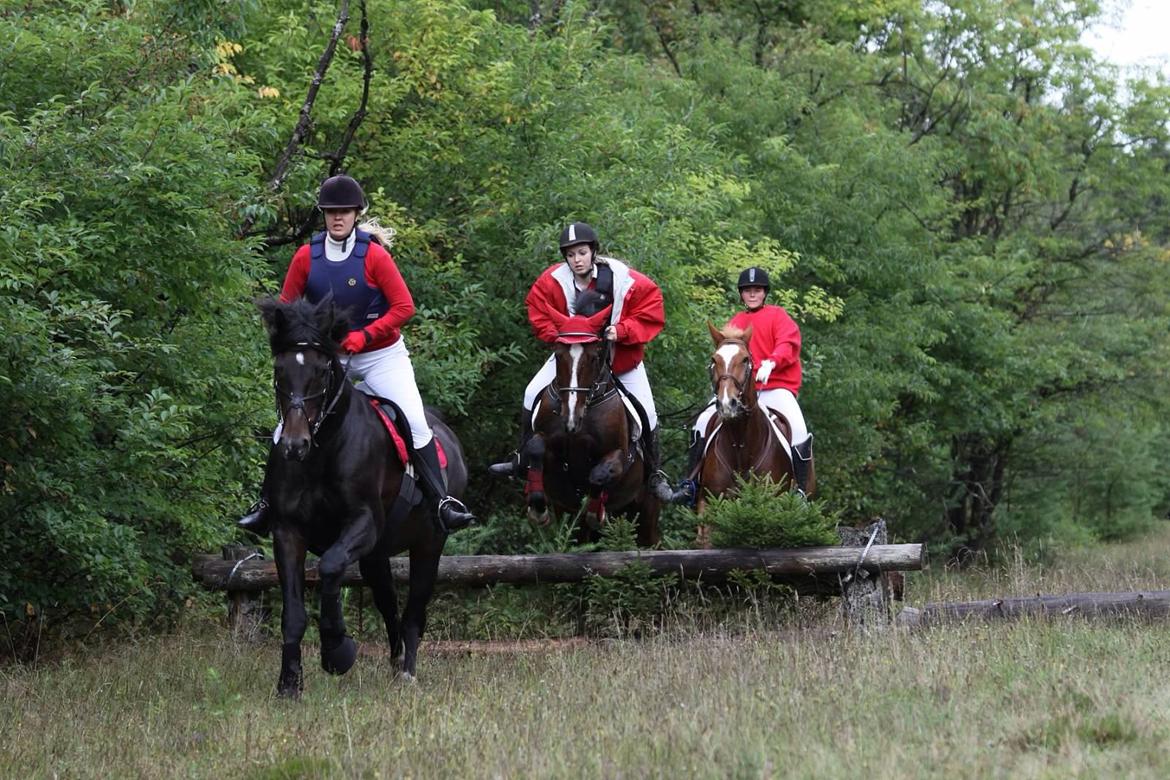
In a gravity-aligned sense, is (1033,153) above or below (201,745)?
above

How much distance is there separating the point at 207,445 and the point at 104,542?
1.77 metres

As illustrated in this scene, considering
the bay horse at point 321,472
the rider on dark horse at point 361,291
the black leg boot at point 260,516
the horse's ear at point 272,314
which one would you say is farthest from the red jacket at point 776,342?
the horse's ear at point 272,314

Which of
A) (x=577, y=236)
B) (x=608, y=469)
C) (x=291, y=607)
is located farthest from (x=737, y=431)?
(x=291, y=607)

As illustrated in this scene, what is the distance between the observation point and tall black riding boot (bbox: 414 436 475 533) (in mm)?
10594

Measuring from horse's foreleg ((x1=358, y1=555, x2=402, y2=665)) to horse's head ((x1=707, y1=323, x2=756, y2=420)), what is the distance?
3959 millimetres

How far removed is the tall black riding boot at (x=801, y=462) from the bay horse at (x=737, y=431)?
0.23 feet

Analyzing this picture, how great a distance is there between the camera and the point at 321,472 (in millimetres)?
9422

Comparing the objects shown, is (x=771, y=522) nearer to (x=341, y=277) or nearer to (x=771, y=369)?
(x=771, y=369)

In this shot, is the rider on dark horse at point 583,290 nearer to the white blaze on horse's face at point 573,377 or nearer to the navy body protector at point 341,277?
the white blaze on horse's face at point 573,377

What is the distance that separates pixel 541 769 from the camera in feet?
20.7

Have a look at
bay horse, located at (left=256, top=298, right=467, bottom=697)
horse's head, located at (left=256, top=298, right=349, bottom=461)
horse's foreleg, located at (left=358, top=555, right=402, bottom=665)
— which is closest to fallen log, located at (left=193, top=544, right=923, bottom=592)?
horse's foreleg, located at (left=358, top=555, right=402, bottom=665)

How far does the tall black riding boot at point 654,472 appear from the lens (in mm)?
14617

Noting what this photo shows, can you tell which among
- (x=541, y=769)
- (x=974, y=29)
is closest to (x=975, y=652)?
(x=541, y=769)

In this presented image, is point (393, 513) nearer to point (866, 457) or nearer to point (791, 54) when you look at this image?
point (866, 457)
